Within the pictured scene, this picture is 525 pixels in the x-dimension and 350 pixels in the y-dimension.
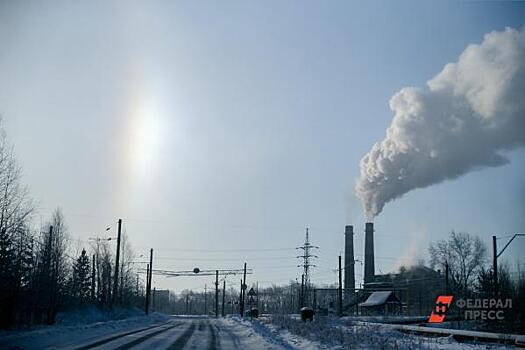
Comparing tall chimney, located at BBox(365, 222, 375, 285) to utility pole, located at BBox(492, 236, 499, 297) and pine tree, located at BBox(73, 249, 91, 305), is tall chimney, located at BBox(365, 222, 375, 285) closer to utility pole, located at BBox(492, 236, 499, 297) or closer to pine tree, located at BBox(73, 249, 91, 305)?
utility pole, located at BBox(492, 236, 499, 297)

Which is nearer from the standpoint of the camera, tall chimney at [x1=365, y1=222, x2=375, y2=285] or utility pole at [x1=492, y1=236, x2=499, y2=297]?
utility pole at [x1=492, y1=236, x2=499, y2=297]

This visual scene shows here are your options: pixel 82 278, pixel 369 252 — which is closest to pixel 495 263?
pixel 369 252

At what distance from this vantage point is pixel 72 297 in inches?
→ 2250

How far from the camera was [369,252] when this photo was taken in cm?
8081

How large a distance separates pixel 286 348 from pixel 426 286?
83091 mm

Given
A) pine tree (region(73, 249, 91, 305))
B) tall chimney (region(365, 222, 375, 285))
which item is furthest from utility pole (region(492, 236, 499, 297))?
pine tree (region(73, 249, 91, 305))

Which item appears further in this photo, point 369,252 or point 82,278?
point 369,252

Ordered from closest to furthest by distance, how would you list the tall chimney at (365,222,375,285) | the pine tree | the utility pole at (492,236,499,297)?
the utility pole at (492,236,499,297) → the pine tree → the tall chimney at (365,222,375,285)

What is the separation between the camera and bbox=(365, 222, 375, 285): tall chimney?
250 ft

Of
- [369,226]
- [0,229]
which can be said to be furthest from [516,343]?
[369,226]

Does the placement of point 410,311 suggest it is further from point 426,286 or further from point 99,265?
point 99,265

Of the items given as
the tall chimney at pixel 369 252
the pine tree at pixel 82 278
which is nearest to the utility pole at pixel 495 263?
the tall chimney at pixel 369 252

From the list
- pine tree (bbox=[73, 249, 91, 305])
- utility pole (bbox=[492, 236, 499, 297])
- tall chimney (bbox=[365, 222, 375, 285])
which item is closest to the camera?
utility pole (bbox=[492, 236, 499, 297])

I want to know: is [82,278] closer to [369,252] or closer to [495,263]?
[369,252]
